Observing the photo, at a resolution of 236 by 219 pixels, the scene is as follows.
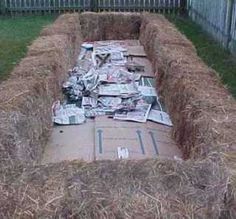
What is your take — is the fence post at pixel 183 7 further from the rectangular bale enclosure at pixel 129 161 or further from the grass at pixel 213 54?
the rectangular bale enclosure at pixel 129 161

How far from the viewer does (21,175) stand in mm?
2604

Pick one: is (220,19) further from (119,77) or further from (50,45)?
(50,45)

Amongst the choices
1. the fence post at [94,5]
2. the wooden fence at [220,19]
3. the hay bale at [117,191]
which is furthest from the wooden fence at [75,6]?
the hay bale at [117,191]

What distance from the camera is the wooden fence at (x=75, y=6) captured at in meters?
11.3

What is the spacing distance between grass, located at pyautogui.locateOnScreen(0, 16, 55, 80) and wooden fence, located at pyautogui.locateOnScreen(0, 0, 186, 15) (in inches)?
16.8

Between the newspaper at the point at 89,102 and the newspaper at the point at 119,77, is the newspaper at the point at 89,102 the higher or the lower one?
the lower one

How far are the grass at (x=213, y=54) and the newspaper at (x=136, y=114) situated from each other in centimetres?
103

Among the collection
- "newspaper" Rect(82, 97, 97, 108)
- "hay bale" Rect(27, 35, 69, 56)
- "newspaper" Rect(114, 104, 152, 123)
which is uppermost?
"hay bale" Rect(27, 35, 69, 56)

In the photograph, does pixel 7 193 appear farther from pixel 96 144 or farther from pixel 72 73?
pixel 72 73

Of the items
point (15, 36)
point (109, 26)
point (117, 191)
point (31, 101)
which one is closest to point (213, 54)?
point (109, 26)

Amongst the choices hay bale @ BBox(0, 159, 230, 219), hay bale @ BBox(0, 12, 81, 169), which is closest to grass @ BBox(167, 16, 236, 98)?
hay bale @ BBox(0, 12, 81, 169)

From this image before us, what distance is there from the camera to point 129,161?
8.98ft

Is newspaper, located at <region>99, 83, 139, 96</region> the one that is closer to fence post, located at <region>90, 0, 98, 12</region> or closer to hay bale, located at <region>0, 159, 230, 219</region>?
hay bale, located at <region>0, 159, 230, 219</region>

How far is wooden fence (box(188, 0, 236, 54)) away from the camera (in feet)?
24.7
